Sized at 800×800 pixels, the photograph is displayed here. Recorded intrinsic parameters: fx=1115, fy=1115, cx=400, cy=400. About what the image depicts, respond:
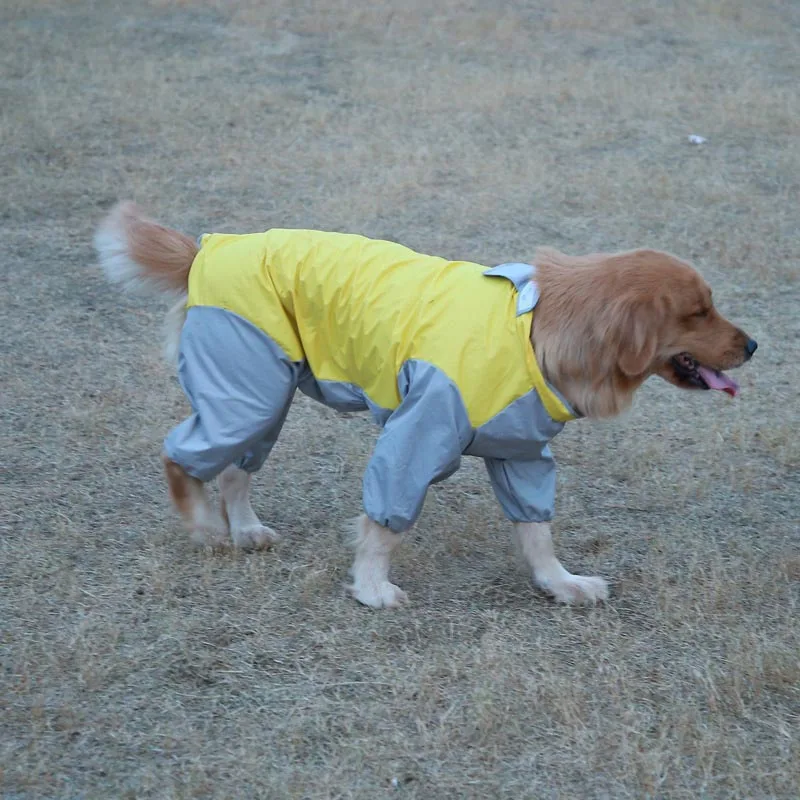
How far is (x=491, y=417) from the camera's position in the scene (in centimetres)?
317

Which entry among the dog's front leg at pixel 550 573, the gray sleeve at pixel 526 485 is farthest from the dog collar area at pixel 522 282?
the dog's front leg at pixel 550 573

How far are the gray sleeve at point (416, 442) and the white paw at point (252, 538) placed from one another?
71 cm

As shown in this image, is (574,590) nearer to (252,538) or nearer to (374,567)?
(374,567)

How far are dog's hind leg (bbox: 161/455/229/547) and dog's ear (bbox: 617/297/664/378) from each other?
140 centimetres

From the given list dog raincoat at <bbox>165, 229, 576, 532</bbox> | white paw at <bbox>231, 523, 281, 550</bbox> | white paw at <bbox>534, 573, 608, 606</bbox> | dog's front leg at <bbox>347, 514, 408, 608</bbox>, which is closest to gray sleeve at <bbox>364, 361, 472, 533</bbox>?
dog raincoat at <bbox>165, 229, 576, 532</bbox>

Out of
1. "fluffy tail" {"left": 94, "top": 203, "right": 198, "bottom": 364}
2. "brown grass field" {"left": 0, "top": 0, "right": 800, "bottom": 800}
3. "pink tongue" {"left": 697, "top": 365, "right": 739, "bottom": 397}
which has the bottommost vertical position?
"brown grass field" {"left": 0, "top": 0, "right": 800, "bottom": 800}

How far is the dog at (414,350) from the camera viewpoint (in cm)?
318

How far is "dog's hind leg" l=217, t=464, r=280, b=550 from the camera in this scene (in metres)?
3.82

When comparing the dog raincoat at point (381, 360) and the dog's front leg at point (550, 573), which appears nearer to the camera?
the dog raincoat at point (381, 360)

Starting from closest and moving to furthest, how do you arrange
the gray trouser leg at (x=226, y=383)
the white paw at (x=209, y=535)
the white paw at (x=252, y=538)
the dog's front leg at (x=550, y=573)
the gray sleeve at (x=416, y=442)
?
1. the gray sleeve at (x=416, y=442)
2. the gray trouser leg at (x=226, y=383)
3. the dog's front leg at (x=550, y=573)
4. the white paw at (x=209, y=535)
5. the white paw at (x=252, y=538)

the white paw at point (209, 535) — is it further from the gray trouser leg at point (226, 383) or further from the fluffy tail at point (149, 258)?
the fluffy tail at point (149, 258)

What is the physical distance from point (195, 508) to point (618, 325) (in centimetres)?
149

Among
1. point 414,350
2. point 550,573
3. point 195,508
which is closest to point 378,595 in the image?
point 550,573

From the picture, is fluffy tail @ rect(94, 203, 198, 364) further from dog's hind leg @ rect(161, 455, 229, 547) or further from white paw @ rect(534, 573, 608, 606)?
white paw @ rect(534, 573, 608, 606)
